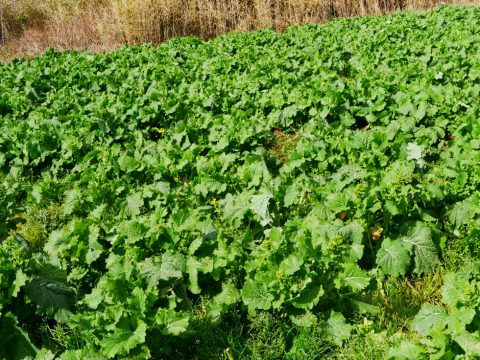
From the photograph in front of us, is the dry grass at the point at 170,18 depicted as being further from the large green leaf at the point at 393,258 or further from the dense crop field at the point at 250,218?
the large green leaf at the point at 393,258

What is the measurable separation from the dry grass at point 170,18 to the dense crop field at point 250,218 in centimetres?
886

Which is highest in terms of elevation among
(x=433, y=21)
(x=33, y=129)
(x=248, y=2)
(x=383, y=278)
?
(x=248, y=2)

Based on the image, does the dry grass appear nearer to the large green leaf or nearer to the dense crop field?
the dense crop field

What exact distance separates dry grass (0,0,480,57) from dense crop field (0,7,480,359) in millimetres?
8858

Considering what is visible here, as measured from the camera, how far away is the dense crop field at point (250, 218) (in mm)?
3127

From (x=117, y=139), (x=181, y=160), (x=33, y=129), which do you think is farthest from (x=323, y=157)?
(x=33, y=129)

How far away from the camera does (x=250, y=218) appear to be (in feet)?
14.1

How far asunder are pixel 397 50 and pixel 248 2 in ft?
32.5

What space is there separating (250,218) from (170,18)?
46.4ft

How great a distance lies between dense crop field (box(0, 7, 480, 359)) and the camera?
313 cm

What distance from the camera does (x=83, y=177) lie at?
18.0 ft

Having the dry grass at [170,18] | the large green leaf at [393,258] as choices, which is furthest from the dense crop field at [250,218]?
the dry grass at [170,18]

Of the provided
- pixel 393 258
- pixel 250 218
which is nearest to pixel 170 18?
pixel 250 218

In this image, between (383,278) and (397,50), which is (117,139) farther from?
(397,50)
